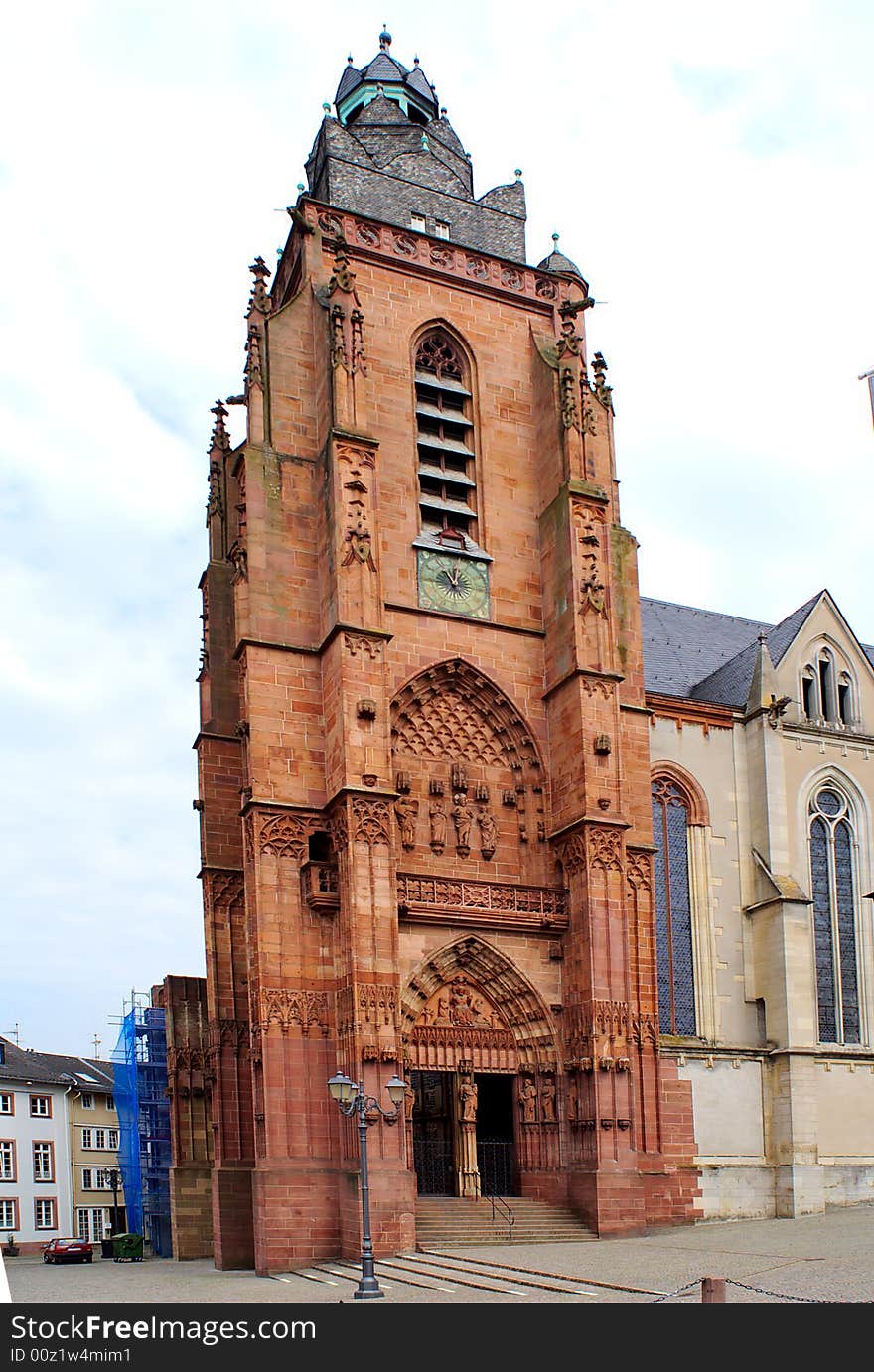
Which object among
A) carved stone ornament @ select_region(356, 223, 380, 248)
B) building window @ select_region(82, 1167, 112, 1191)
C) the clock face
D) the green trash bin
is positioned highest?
carved stone ornament @ select_region(356, 223, 380, 248)

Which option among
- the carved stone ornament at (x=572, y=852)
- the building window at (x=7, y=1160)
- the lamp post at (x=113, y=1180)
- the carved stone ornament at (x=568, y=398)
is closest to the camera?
the carved stone ornament at (x=572, y=852)

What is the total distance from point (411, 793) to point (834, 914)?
40.2ft

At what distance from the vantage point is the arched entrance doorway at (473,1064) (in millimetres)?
28188

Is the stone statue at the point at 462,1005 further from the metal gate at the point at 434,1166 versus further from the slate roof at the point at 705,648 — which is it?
the slate roof at the point at 705,648

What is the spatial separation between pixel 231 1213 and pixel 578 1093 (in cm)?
688

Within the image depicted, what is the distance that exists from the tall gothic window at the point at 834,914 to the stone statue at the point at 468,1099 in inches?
407

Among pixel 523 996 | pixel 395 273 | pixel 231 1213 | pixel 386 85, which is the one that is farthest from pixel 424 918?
pixel 386 85

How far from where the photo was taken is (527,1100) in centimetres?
2892

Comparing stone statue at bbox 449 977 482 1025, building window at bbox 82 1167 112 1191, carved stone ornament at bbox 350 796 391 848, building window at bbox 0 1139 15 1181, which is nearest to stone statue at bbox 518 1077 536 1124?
stone statue at bbox 449 977 482 1025

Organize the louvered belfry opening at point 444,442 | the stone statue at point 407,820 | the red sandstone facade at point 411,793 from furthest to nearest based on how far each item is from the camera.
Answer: the louvered belfry opening at point 444,442 → the stone statue at point 407,820 → the red sandstone facade at point 411,793

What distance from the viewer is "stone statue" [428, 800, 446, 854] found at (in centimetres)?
2948

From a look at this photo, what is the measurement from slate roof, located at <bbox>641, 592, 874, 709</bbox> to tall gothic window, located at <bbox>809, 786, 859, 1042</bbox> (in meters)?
3.49

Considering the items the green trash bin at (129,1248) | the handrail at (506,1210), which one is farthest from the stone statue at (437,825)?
the green trash bin at (129,1248)

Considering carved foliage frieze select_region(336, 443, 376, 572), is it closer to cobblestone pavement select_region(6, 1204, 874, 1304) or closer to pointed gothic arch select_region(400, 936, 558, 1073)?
pointed gothic arch select_region(400, 936, 558, 1073)
